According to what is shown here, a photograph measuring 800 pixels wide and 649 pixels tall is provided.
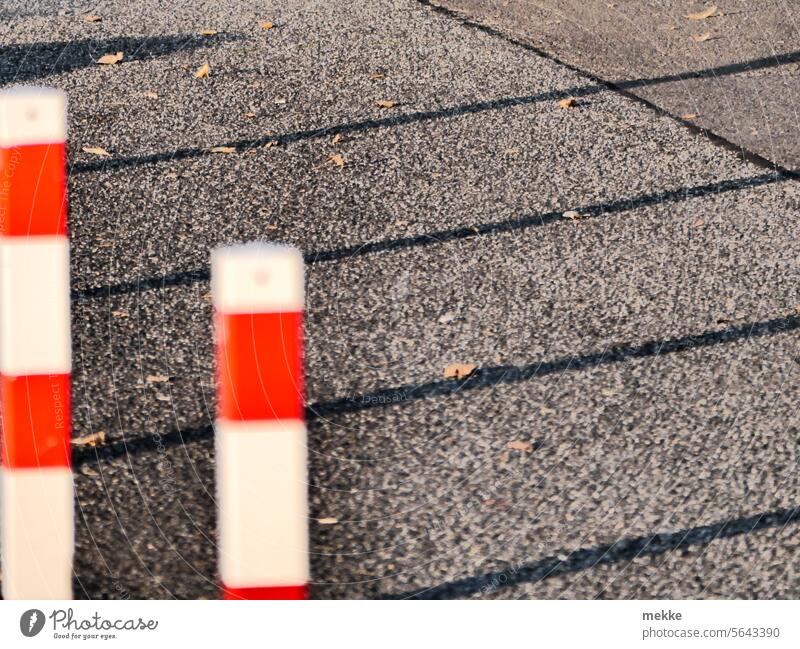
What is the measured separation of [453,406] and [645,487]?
0.72m

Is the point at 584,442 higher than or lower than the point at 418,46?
lower

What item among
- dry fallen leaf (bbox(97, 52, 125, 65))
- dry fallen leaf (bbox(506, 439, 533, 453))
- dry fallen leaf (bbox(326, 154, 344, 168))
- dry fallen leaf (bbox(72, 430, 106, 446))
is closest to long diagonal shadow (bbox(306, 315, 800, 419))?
dry fallen leaf (bbox(506, 439, 533, 453))

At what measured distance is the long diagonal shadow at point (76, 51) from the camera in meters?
7.38

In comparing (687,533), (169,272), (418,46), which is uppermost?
(418,46)

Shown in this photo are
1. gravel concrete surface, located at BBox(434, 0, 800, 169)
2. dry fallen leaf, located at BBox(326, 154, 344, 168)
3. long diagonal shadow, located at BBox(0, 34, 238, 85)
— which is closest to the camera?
dry fallen leaf, located at BBox(326, 154, 344, 168)

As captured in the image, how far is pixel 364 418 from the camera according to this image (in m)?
4.08

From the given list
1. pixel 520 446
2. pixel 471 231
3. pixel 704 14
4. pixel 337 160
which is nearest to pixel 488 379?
pixel 520 446

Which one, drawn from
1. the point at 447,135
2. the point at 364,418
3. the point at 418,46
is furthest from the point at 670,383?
the point at 418,46

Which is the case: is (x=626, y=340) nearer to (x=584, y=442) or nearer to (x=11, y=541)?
(x=584, y=442)

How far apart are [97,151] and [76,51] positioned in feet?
5.64

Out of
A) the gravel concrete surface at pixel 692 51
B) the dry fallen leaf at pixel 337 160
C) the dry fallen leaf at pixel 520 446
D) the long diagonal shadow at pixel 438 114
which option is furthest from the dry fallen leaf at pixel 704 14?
the dry fallen leaf at pixel 520 446

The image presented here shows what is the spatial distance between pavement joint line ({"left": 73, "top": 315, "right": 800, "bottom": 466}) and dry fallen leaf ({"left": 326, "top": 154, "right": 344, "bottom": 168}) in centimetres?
199

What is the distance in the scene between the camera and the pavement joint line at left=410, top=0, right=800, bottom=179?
618cm

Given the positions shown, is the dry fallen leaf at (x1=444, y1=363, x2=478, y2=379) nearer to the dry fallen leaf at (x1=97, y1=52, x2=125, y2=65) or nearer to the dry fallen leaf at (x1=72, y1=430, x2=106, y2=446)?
the dry fallen leaf at (x1=72, y1=430, x2=106, y2=446)
